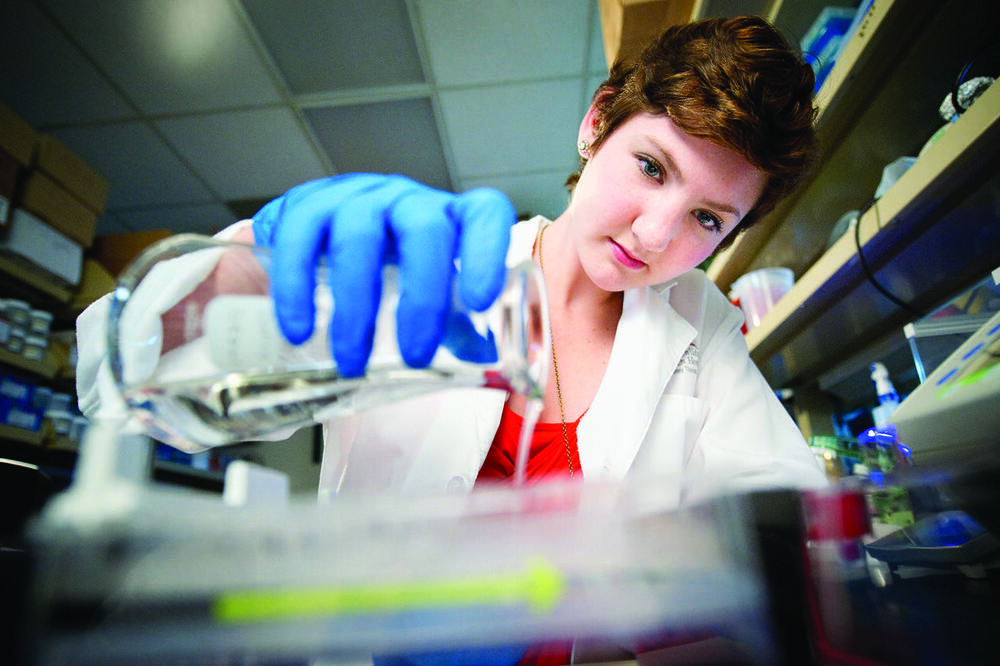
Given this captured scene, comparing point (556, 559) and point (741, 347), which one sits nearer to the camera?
point (556, 559)

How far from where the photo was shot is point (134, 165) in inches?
115

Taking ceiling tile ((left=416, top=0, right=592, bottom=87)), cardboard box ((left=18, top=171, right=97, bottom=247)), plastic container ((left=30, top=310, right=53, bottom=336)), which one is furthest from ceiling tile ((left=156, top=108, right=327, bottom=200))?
plastic container ((left=30, top=310, right=53, bottom=336))

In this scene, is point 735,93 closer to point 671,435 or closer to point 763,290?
point 671,435

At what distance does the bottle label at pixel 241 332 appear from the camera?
491 millimetres

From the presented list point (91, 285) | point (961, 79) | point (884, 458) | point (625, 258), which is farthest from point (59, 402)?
point (961, 79)

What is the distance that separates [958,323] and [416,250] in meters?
1.20

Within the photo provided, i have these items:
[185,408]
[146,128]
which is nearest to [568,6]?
[146,128]

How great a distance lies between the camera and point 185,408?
504 millimetres

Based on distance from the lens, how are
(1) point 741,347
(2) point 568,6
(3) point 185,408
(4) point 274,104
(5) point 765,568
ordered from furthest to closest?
(4) point 274,104, (2) point 568,6, (1) point 741,347, (3) point 185,408, (5) point 765,568

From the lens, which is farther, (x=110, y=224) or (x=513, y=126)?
(x=110, y=224)

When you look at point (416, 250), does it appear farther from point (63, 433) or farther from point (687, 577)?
point (63, 433)

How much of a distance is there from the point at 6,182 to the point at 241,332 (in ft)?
7.37

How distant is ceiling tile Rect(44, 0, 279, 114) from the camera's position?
218cm

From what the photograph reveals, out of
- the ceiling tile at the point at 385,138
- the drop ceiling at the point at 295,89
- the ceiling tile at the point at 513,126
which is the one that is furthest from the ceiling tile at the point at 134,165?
the ceiling tile at the point at 513,126
